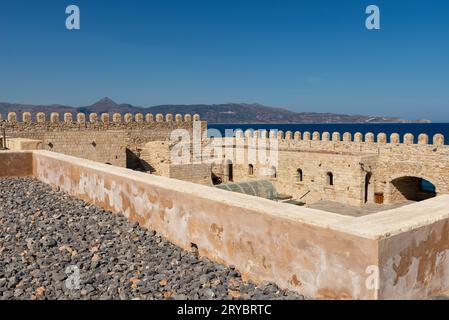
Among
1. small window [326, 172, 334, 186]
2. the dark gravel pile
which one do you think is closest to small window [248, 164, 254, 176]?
small window [326, 172, 334, 186]

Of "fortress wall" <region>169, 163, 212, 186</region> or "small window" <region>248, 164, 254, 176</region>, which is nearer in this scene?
"fortress wall" <region>169, 163, 212, 186</region>

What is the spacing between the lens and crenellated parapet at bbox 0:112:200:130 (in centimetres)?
1961

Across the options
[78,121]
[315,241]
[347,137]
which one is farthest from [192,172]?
[315,241]

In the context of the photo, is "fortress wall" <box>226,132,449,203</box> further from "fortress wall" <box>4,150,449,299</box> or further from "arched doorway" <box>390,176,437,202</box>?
"fortress wall" <box>4,150,449,299</box>

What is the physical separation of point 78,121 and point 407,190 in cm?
1767

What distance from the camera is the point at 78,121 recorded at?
21.5m

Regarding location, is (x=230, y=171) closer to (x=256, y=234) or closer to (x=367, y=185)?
(x=367, y=185)

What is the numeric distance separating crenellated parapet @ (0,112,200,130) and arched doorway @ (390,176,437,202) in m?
13.8

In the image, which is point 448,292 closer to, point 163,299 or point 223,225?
point 223,225

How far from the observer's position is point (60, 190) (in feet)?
27.2

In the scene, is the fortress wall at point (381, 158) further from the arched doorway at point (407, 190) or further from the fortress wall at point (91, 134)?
the fortress wall at point (91, 134)

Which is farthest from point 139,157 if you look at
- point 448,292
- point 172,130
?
point 448,292

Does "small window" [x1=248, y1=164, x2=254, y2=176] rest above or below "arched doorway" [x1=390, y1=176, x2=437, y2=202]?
above

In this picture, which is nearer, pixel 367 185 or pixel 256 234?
pixel 256 234
